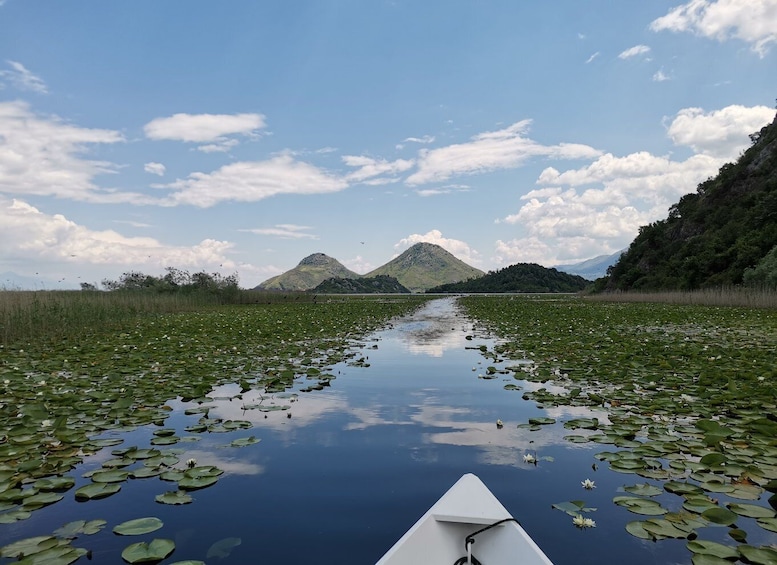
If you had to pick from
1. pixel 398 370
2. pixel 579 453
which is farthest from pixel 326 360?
pixel 579 453

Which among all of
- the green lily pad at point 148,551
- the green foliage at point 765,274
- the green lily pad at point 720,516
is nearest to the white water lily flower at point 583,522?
the green lily pad at point 720,516

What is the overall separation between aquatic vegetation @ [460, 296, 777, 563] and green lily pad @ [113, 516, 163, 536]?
364 centimetres

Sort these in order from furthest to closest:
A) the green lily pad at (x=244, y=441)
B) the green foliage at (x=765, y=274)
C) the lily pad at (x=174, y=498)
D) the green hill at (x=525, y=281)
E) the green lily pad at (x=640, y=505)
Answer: the green hill at (x=525, y=281) → the green foliage at (x=765, y=274) → the green lily pad at (x=244, y=441) → the lily pad at (x=174, y=498) → the green lily pad at (x=640, y=505)

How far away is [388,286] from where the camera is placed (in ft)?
593

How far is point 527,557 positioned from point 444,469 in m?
1.99

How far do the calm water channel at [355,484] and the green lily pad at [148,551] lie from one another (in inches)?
3.5

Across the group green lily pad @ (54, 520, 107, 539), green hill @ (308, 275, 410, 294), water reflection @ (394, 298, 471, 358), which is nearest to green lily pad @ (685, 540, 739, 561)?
green lily pad @ (54, 520, 107, 539)

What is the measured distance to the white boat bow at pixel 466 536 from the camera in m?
2.95

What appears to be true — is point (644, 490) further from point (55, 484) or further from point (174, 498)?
point (55, 484)

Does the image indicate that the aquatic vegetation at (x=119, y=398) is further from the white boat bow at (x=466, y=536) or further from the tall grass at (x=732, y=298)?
the tall grass at (x=732, y=298)

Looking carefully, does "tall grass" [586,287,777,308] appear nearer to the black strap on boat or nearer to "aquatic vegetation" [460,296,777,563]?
"aquatic vegetation" [460,296,777,563]

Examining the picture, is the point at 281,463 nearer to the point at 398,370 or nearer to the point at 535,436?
the point at 535,436

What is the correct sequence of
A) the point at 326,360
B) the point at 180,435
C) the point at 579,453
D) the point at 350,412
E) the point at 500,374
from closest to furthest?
1. the point at 579,453
2. the point at 180,435
3. the point at 350,412
4. the point at 500,374
5. the point at 326,360

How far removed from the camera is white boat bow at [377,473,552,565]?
2949 millimetres
